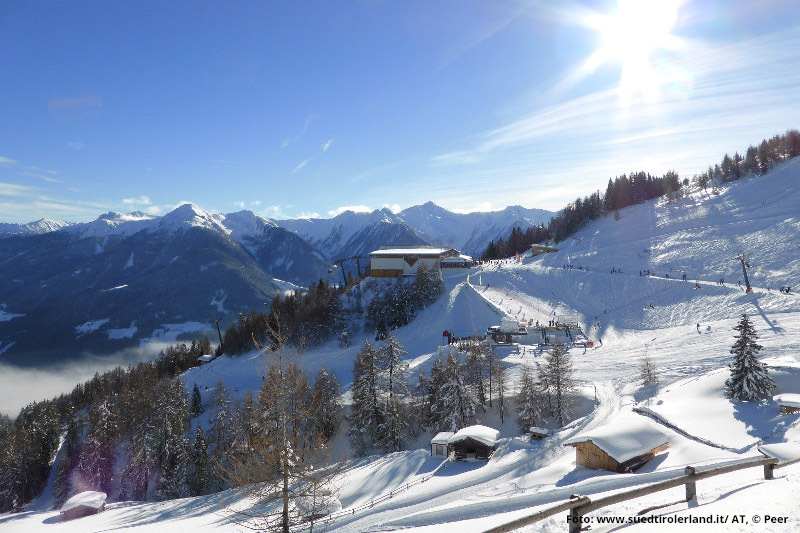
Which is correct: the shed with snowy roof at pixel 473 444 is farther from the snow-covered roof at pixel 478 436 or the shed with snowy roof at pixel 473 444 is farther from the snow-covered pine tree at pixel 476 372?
the snow-covered pine tree at pixel 476 372

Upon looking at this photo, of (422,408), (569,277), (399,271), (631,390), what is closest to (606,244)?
(569,277)

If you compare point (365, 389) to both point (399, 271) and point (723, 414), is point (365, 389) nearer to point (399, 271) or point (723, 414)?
point (723, 414)

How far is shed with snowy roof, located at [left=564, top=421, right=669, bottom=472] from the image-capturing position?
22.5m


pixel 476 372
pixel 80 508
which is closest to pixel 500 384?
pixel 476 372

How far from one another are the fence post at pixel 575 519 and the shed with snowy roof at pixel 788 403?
93.0ft

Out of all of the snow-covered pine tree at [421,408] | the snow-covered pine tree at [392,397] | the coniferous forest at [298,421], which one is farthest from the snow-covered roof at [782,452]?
the snow-covered pine tree at [421,408]

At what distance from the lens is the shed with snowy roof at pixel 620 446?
74.0 feet

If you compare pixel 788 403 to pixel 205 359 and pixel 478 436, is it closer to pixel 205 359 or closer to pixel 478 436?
pixel 478 436

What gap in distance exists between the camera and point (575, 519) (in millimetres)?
7074

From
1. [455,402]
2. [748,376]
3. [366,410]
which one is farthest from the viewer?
[366,410]

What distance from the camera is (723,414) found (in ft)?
91.6

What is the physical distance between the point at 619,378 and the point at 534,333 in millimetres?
15637

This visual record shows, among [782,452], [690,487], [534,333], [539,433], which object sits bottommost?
[539,433]

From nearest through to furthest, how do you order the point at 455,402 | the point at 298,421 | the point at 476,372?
1. the point at 298,421
2. the point at 455,402
3. the point at 476,372
